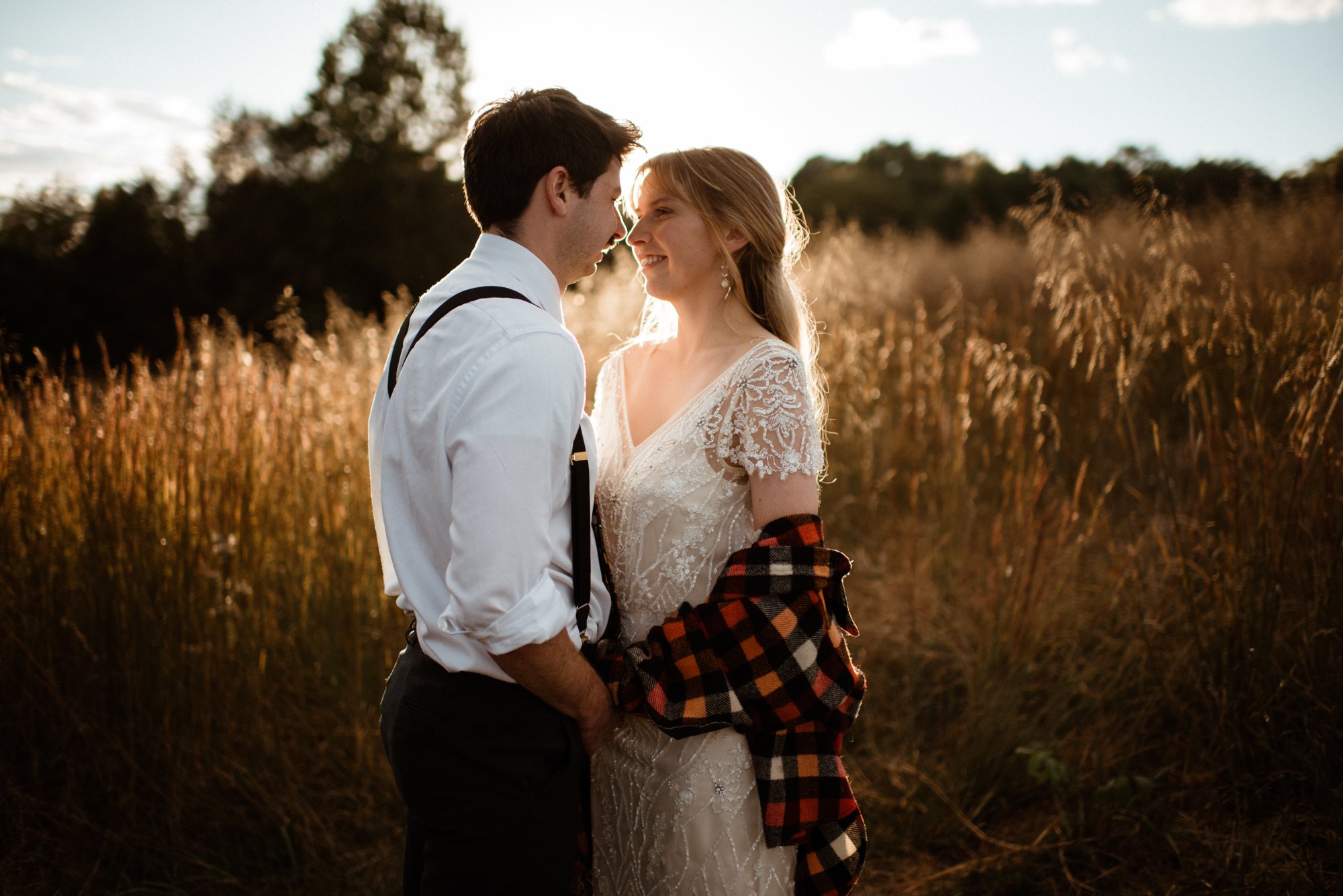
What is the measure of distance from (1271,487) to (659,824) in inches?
85.8

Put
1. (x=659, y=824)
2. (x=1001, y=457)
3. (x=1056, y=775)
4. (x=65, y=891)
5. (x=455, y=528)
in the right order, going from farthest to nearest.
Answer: (x=1001, y=457) < (x=1056, y=775) < (x=65, y=891) < (x=659, y=824) < (x=455, y=528)

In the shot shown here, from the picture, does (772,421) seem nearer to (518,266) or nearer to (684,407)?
(684,407)

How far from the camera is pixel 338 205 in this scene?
20.6 meters

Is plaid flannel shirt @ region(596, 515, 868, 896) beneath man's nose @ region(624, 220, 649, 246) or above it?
beneath

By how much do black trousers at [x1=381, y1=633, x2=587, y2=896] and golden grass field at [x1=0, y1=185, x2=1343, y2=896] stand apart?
145cm

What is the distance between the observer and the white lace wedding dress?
63.2 inches

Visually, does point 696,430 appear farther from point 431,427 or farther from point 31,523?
point 31,523

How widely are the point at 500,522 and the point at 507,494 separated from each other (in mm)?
45

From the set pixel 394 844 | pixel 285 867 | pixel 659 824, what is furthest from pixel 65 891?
pixel 659 824

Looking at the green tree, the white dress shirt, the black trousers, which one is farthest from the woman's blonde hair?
the green tree

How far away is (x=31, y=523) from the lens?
8.94 feet

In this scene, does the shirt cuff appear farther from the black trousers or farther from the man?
the black trousers

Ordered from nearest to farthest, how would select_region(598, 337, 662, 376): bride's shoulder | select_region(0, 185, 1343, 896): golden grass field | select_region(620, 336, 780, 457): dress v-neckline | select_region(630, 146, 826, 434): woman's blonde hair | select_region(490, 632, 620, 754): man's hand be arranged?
select_region(490, 632, 620, 754): man's hand < select_region(620, 336, 780, 457): dress v-neckline < select_region(630, 146, 826, 434): woman's blonde hair < select_region(598, 337, 662, 376): bride's shoulder < select_region(0, 185, 1343, 896): golden grass field

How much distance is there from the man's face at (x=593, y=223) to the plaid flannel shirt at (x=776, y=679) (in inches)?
25.4
